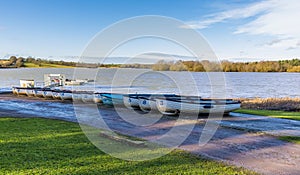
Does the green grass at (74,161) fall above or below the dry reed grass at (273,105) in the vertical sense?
above

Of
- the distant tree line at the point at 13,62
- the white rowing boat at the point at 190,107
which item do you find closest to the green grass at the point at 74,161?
the white rowing boat at the point at 190,107

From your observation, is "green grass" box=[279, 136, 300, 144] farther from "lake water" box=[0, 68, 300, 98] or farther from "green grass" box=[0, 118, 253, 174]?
"lake water" box=[0, 68, 300, 98]

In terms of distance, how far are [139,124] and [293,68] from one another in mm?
101024

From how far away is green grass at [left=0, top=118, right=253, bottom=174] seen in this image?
548 centimetres

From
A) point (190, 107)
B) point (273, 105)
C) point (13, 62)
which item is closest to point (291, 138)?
point (190, 107)

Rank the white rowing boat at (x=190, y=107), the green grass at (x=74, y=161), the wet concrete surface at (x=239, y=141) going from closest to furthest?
the green grass at (x=74, y=161)
the wet concrete surface at (x=239, y=141)
the white rowing boat at (x=190, y=107)

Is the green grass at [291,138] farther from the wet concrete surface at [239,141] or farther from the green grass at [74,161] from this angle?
the green grass at [74,161]

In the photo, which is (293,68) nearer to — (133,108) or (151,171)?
(133,108)

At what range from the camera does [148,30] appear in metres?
10.5

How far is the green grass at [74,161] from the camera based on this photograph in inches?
216

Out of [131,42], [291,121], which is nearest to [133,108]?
[131,42]

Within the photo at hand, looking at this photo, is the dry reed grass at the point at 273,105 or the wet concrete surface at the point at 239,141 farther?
the dry reed grass at the point at 273,105

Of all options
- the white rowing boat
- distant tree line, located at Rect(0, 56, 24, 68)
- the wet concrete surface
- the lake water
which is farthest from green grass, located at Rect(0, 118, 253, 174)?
distant tree line, located at Rect(0, 56, 24, 68)

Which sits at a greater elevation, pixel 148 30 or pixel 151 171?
pixel 148 30
